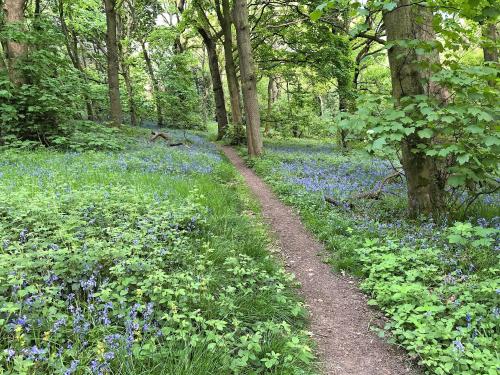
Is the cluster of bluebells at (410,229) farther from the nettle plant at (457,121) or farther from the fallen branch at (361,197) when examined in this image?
the nettle plant at (457,121)

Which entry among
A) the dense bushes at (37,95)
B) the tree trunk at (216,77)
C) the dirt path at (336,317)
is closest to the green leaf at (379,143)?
the dirt path at (336,317)

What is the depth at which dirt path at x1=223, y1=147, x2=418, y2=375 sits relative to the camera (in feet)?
11.1

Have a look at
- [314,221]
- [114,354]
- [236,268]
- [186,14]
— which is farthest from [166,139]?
[114,354]

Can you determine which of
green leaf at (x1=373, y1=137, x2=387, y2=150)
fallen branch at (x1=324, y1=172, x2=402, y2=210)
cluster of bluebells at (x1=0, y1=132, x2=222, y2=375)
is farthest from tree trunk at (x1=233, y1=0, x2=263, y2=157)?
green leaf at (x1=373, y1=137, x2=387, y2=150)

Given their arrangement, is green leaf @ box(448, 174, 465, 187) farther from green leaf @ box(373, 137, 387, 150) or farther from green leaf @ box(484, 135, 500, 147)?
green leaf @ box(373, 137, 387, 150)

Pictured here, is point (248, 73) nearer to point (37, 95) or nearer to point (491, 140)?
point (37, 95)

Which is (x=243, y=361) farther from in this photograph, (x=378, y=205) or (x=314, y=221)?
(x=378, y=205)

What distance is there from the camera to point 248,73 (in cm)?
1510

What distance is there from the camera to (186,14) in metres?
20.0

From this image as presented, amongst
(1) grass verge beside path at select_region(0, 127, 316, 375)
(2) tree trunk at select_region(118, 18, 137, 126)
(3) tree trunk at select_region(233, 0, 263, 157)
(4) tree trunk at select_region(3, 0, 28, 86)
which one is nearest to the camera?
(1) grass verge beside path at select_region(0, 127, 316, 375)

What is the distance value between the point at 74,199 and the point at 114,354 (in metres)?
3.47

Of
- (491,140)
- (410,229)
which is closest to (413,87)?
(491,140)

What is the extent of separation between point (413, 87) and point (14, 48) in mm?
13107

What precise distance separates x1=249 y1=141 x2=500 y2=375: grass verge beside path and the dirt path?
0.57 feet
